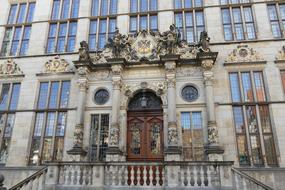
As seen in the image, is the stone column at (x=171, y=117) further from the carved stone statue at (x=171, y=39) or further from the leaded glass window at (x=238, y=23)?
the leaded glass window at (x=238, y=23)

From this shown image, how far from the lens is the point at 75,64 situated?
13891mm

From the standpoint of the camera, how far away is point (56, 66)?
15.0 m

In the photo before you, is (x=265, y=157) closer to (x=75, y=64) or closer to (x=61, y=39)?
(x=75, y=64)

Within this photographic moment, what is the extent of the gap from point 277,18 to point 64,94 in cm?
1208

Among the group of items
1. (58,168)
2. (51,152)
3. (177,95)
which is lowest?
(58,168)

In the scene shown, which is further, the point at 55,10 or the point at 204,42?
the point at 55,10

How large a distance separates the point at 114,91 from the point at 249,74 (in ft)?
22.2

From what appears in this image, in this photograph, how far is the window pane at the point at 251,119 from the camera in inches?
494

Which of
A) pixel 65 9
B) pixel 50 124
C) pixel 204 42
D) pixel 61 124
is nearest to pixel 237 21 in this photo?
pixel 204 42

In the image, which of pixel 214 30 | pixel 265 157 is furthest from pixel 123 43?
pixel 265 157

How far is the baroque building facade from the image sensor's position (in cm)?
1227

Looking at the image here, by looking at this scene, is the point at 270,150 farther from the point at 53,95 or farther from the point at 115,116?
the point at 53,95

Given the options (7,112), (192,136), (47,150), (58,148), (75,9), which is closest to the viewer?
(192,136)

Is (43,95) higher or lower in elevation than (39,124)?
higher
